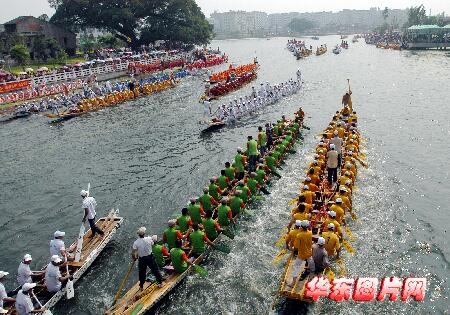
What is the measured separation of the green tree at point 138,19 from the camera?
277 feet

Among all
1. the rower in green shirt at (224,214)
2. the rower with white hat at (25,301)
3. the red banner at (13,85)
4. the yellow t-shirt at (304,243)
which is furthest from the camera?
the red banner at (13,85)

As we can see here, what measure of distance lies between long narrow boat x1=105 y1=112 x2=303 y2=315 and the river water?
22.3 inches

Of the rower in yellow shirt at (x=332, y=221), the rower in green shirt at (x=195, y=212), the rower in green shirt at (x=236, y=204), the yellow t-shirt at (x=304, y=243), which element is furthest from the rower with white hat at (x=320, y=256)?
the rower in green shirt at (x=195, y=212)

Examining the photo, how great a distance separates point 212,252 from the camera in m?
16.7

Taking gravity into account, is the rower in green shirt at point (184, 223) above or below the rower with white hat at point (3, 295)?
above

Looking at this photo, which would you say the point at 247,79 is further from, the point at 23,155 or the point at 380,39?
the point at 380,39

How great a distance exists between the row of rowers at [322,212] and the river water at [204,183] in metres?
1.50

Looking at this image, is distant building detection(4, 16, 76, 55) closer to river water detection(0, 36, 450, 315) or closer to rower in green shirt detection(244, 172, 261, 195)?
river water detection(0, 36, 450, 315)

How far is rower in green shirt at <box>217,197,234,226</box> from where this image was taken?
1695 cm

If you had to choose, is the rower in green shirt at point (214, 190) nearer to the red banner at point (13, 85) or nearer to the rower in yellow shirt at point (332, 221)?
the rower in yellow shirt at point (332, 221)

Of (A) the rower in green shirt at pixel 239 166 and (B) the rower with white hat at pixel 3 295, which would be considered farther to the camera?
(A) the rower in green shirt at pixel 239 166

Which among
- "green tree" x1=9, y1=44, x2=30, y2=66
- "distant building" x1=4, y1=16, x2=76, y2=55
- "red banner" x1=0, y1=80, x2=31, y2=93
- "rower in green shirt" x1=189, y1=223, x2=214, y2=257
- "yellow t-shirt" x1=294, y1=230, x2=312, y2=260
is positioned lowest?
"rower in green shirt" x1=189, y1=223, x2=214, y2=257

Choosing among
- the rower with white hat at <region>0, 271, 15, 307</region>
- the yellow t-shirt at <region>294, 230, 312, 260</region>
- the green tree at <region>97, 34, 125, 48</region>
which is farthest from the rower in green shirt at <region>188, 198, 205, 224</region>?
the green tree at <region>97, 34, 125, 48</region>

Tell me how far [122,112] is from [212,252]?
3117 centimetres
